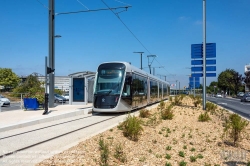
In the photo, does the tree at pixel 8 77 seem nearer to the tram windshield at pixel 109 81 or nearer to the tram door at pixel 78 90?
the tram door at pixel 78 90

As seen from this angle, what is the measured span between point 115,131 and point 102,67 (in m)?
7.54

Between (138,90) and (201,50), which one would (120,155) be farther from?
(201,50)

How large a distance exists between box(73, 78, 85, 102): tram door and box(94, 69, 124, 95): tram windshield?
323 inches

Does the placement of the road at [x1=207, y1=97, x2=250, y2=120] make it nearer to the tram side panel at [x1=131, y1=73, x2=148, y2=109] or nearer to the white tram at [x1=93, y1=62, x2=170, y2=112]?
the tram side panel at [x1=131, y1=73, x2=148, y2=109]

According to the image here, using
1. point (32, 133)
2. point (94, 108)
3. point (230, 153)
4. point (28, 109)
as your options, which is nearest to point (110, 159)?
point (230, 153)

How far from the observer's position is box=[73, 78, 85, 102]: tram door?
23922mm

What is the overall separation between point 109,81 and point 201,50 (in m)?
8.87

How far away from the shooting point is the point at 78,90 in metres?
24.4

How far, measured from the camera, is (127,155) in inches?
243

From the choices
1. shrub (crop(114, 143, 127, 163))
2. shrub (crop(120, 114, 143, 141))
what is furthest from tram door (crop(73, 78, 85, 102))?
shrub (crop(114, 143, 127, 163))

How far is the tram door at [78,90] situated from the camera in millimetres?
23922

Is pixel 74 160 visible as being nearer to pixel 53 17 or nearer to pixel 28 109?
pixel 28 109

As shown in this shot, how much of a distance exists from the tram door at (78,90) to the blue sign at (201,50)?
389 inches

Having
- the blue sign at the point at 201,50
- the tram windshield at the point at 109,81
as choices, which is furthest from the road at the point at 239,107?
the tram windshield at the point at 109,81
